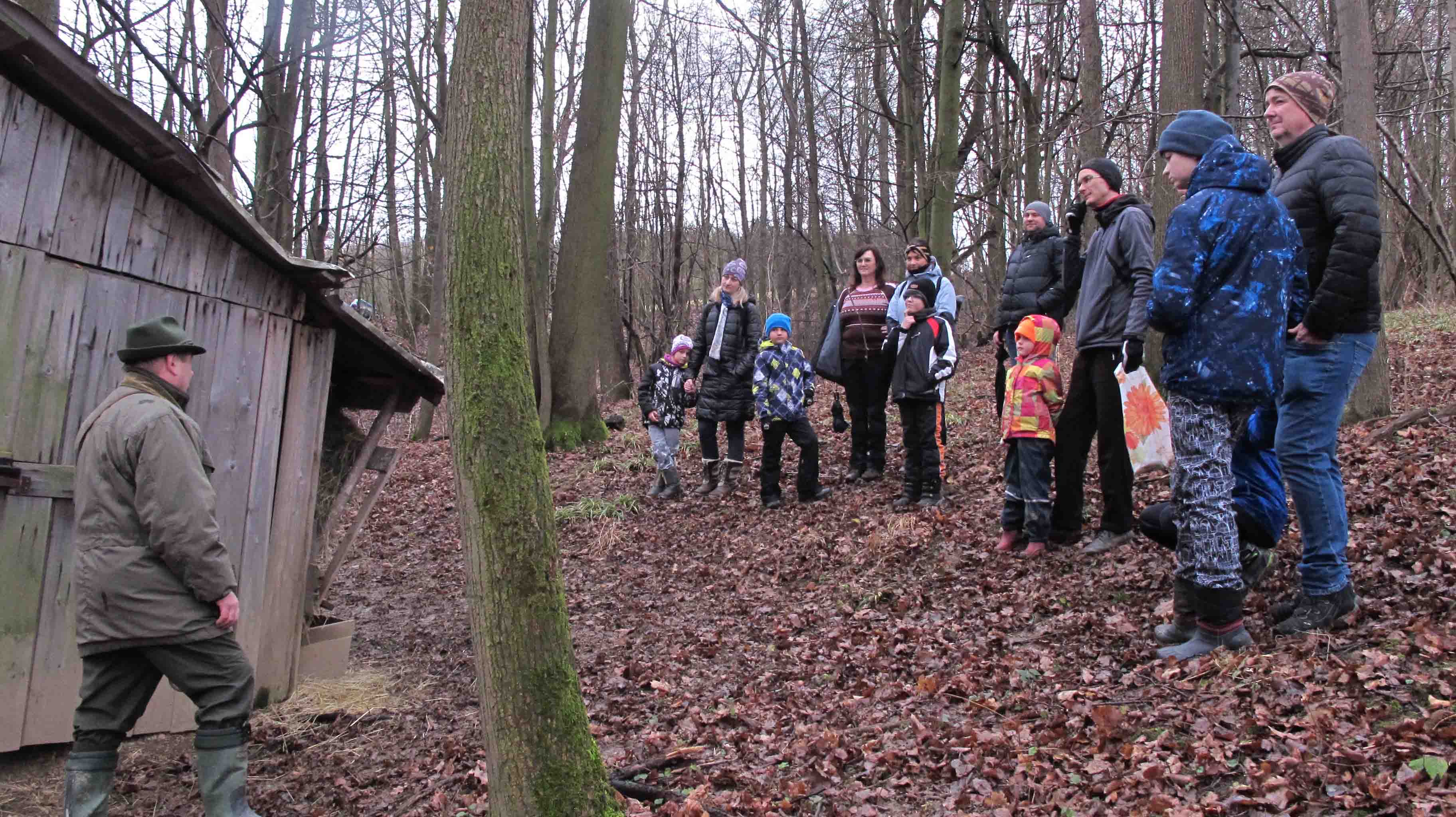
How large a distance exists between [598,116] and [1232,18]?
7943 millimetres

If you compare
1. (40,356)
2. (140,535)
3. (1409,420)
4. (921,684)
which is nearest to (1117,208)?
(921,684)

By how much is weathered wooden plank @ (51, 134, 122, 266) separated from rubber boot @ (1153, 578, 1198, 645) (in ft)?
18.6

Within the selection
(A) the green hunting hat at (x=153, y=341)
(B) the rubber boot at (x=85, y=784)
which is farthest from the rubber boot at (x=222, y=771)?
(A) the green hunting hat at (x=153, y=341)

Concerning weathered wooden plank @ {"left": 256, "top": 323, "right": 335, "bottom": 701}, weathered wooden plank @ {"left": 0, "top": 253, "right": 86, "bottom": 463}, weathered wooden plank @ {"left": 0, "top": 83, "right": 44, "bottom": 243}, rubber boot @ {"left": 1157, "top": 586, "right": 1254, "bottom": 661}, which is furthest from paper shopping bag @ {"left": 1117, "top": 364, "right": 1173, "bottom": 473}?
weathered wooden plank @ {"left": 0, "top": 83, "right": 44, "bottom": 243}

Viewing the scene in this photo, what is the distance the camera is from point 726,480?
32.2 ft

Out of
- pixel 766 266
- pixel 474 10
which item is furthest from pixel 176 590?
pixel 766 266

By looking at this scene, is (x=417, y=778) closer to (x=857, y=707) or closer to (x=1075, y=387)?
(x=857, y=707)

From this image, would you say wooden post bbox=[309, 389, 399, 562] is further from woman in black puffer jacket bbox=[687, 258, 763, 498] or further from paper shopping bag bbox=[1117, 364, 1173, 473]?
paper shopping bag bbox=[1117, 364, 1173, 473]

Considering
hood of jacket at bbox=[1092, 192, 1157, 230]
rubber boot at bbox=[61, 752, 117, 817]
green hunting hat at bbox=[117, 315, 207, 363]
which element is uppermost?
hood of jacket at bbox=[1092, 192, 1157, 230]

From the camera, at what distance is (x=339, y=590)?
863cm

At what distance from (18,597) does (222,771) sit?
1560 mm

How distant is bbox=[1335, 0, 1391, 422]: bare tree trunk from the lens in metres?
7.32

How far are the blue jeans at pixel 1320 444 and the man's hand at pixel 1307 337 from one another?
13mm

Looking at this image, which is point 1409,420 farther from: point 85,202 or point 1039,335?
point 85,202
